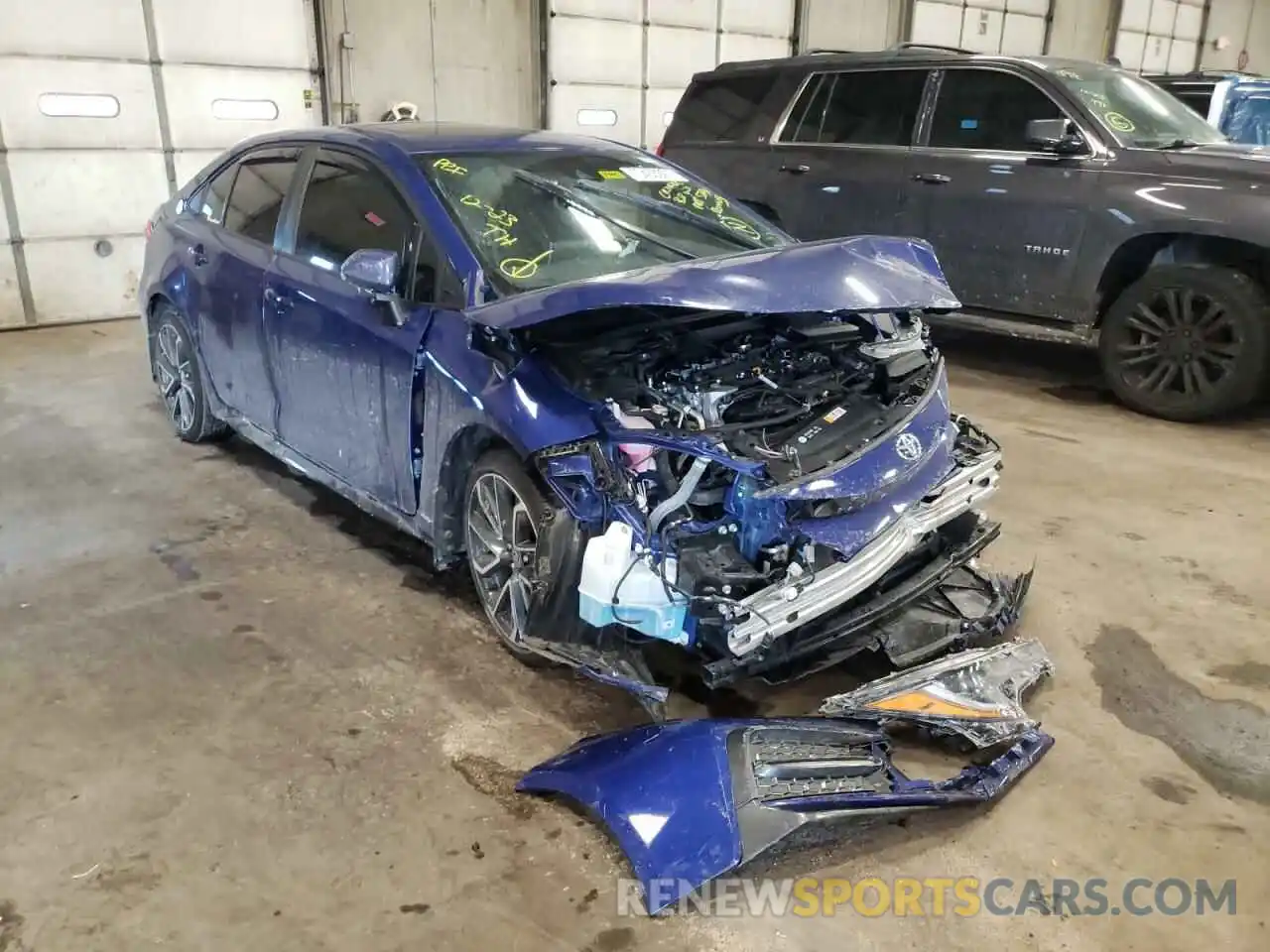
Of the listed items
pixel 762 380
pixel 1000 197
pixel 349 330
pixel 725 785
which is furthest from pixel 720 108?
pixel 725 785

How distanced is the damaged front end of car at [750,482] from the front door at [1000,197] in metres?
3.23

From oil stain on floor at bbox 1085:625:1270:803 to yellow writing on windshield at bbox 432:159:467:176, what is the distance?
2688 mm

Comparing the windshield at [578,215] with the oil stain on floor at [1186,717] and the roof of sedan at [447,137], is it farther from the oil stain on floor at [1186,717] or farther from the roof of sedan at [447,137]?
the oil stain on floor at [1186,717]

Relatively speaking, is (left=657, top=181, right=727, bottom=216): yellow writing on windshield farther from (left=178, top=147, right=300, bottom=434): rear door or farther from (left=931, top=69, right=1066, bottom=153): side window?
(left=931, top=69, right=1066, bottom=153): side window

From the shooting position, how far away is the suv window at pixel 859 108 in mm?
6645

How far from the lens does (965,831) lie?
8.43 ft

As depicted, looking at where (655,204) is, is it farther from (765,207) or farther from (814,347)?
(765,207)

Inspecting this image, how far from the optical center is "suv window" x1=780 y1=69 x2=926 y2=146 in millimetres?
6645

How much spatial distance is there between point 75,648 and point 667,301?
7.58 feet

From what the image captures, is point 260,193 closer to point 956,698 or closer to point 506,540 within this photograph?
point 506,540

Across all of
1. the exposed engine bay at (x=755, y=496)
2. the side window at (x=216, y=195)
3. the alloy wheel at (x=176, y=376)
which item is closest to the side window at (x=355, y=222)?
the exposed engine bay at (x=755, y=496)

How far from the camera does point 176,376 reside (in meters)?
5.20

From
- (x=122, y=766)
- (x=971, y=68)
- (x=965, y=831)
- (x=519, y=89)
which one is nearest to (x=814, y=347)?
(x=965, y=831)

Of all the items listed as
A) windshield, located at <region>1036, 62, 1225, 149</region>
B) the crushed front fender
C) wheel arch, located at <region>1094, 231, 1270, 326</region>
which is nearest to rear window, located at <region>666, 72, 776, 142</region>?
windshield, located at <region>1036, 62, 1225, 149</region>
